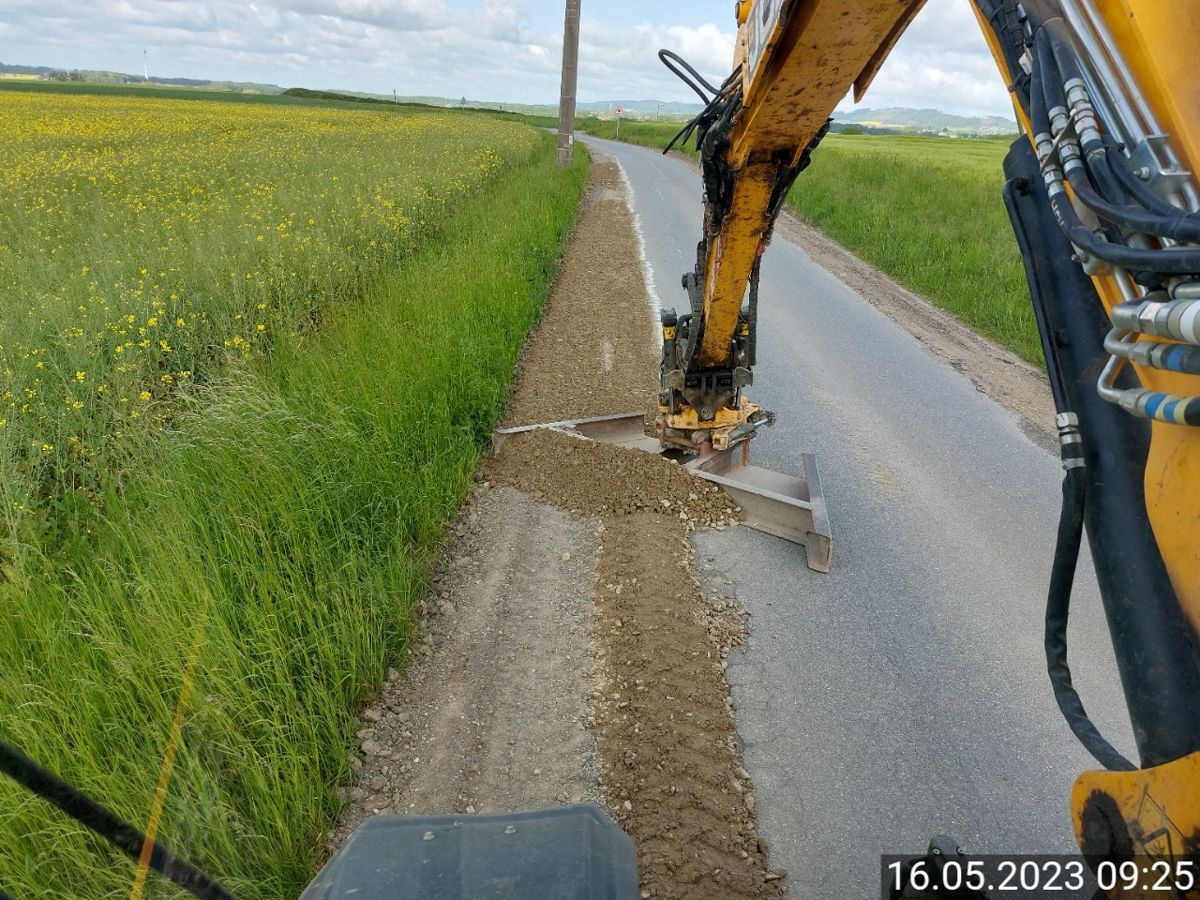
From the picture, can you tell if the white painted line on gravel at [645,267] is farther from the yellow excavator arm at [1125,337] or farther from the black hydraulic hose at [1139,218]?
the black hydraulic hose at [1139,218]

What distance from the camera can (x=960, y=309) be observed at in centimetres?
965

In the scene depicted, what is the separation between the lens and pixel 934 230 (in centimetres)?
1288

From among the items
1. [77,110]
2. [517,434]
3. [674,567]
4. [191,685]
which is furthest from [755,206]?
[77,110]

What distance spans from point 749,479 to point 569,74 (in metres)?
15.7

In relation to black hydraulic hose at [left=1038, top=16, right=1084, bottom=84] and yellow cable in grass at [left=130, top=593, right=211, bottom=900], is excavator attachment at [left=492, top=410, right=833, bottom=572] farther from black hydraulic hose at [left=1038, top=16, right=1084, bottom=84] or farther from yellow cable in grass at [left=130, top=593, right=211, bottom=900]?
black hydraulic hose at [left=1038, top=16, right=1084, bottom=84]

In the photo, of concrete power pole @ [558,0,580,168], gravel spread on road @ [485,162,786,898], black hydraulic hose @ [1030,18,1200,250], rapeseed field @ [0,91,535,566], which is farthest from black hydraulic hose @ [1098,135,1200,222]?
concrete power pole @ [558,0,580,168]

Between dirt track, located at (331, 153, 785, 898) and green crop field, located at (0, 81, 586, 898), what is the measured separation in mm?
235

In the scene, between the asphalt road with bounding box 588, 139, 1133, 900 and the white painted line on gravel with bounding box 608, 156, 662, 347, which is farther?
the white painted line on gravel with bounding box 608, 156, 662, 347

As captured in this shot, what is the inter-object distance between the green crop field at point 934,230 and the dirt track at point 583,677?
4328 millimetres

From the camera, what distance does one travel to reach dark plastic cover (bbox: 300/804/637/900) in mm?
1188

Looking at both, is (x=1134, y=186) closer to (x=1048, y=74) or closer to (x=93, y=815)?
(x=1048, y=74)

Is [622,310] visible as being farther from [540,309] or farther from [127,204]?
[127,204]

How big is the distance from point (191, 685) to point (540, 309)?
6.59 meters

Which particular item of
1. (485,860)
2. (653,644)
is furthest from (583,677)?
(485,860)
